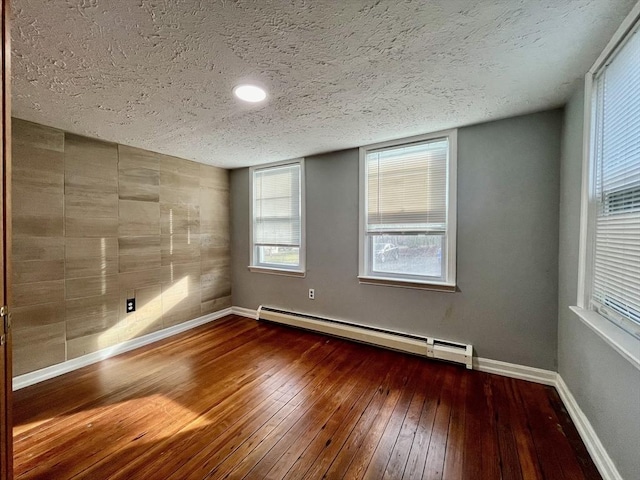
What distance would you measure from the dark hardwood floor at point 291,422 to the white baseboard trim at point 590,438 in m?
0.04

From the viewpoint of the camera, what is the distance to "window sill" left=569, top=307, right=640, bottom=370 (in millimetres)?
1075

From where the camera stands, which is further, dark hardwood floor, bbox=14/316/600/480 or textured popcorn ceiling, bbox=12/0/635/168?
dark hardwood floor, bbox=14/316/600/480

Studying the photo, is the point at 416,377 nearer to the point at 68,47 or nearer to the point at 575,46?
the point at 575,46

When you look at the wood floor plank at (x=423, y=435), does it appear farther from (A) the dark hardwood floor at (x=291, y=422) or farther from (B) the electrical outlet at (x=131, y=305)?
(B) the electrical outlet at (x=131, y=305)

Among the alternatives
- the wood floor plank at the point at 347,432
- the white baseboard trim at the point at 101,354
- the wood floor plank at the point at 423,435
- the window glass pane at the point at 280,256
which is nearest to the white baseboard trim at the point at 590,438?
the wood floor plank at the point at 423,435

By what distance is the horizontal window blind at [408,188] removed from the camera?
2480 millimetres

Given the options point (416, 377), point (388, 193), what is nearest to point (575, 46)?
point (388, 193)

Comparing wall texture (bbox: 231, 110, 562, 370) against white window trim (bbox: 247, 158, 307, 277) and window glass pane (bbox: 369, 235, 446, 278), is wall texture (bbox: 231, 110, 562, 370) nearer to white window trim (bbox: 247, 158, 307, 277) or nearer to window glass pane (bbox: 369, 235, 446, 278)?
window glass pane (bbox: 369, 235, 446, 278)

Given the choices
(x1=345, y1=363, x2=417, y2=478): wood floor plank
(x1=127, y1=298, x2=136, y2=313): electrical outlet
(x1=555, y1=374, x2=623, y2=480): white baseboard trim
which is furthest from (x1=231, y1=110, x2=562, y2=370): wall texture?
(x1=127, y1=298, x2=136, y2=313): electrical outlet

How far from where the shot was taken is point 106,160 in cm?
263

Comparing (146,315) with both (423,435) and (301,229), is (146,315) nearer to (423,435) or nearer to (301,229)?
(301,229)

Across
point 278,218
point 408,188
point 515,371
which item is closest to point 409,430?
point 515,371

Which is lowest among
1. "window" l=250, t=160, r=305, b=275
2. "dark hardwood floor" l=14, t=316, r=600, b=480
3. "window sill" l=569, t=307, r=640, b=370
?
"dark hardwood floor" l=14, t=316, r=600, b=480

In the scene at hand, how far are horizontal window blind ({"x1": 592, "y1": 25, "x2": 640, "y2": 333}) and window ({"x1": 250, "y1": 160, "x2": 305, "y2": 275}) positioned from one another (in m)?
2.56
